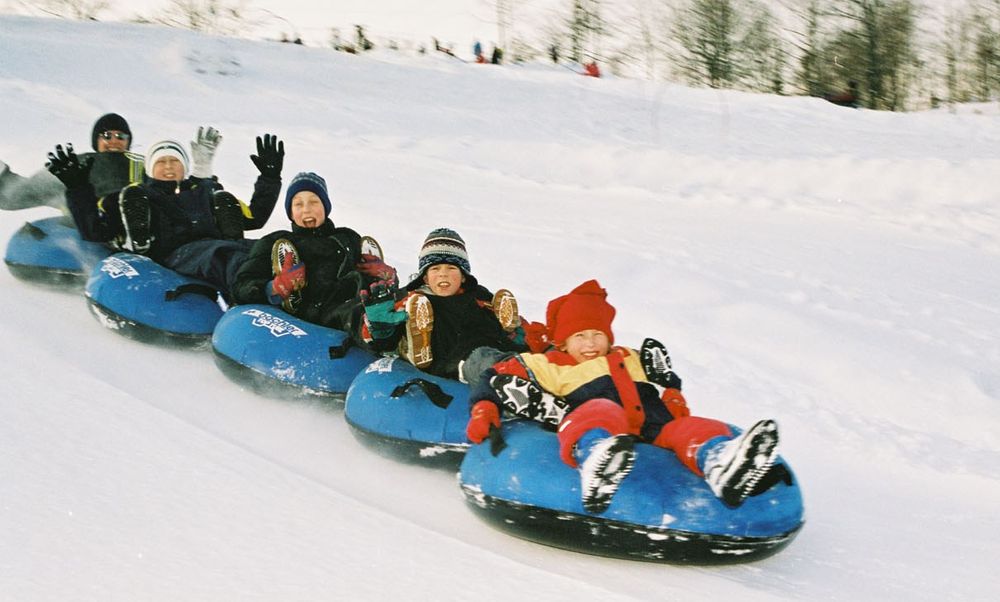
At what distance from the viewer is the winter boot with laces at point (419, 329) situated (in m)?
4.32

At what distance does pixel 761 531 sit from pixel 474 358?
1.43 metres

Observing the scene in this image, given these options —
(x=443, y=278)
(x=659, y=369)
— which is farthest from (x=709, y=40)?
(x=659, y=369)

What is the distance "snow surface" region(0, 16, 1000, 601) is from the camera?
118 inches

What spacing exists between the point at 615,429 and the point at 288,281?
2.31 meters

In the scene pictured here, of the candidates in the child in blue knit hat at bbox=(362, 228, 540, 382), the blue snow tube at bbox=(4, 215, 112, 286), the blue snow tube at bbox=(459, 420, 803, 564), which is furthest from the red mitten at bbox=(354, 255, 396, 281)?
the blue snow tube at bbox=(459, 420, 803, 564)

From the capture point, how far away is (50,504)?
9.96 ft

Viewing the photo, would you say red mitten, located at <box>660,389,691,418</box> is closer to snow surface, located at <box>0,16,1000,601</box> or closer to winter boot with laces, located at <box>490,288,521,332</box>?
snow surface, located at <box>0,16,1000,601</box>

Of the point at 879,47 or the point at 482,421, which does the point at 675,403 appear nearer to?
the point at 482,421

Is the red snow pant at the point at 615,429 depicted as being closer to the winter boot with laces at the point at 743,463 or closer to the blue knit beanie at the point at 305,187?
the winter boot with laces at the point at 743,463

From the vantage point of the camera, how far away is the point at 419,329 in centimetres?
434

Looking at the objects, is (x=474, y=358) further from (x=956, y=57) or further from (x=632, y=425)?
(x=956, y=57)

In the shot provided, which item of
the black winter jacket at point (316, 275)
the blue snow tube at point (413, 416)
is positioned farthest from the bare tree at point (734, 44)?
the blue snow tube at point (413, 416)

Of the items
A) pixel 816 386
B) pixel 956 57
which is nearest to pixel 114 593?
pixel 816 386

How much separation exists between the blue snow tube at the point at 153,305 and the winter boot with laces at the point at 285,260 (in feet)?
1.69
